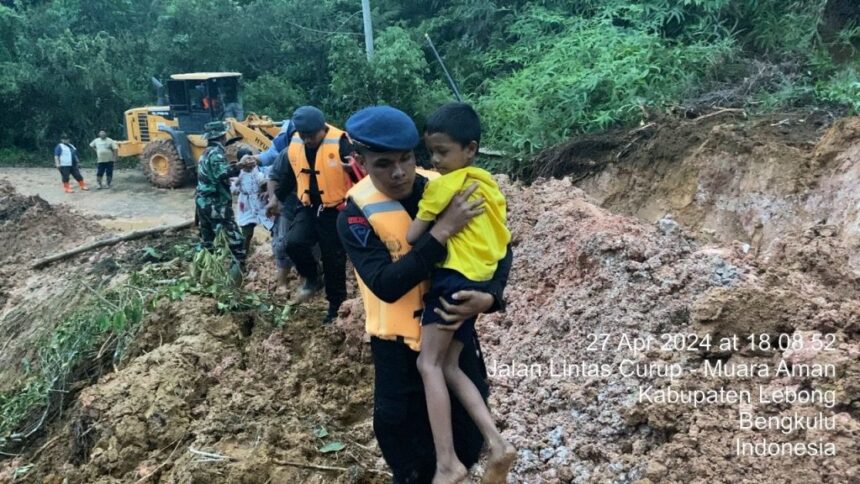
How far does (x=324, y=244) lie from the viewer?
561 cm

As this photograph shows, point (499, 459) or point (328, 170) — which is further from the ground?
point (328, 170)

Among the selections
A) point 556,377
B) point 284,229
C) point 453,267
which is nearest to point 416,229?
point 453,267

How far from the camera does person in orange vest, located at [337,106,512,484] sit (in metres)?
2.53

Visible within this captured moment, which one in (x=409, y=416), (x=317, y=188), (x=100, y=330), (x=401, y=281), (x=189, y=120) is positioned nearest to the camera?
(x=401, y=281)

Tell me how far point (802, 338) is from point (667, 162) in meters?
5.00

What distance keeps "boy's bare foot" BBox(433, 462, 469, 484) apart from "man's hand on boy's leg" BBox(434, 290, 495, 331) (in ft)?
1.75

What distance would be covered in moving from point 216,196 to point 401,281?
16.4 feet

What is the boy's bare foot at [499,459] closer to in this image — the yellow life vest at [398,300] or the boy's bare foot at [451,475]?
the boy's bare foot at [451,475]

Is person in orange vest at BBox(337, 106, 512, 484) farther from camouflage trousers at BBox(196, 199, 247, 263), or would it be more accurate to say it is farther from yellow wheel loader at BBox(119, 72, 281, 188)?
yellow wheel loader at BBox(119, 72, 281, 188)

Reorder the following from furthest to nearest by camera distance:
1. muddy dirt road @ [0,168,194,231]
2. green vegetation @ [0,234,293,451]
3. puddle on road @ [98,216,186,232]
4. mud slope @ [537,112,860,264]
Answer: muddy dirt road @ [0,168,194,231] → puddle on road @ [98,216,186,232] → mud slope @ [537,112,860,264] → green vegetation @ [0,234,293,451]

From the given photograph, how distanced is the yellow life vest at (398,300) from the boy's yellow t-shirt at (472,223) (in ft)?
0.36

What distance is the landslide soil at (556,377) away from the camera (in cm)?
337

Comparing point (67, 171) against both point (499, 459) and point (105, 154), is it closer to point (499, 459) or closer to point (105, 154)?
point (105, 154)

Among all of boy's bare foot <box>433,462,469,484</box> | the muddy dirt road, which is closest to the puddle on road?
the muddy dirt road
